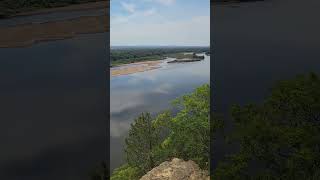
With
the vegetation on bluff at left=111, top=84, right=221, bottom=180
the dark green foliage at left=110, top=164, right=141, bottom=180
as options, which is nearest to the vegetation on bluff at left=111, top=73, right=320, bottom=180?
the vegetation on bluff at left=111, top=84, right=221, bottom=180

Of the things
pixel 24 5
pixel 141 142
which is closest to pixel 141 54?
pixel 141 142

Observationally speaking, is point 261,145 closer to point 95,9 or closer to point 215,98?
point 215,98

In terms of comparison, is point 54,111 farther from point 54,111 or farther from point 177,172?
point 177,172

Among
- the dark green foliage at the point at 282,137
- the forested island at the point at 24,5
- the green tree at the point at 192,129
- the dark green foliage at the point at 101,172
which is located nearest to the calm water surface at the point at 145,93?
the dark green foliage at the point at 101,172

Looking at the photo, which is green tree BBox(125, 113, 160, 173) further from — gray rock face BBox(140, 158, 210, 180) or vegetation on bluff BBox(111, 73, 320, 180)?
vegetation on bluff BBox(111, 73, 320, 180)

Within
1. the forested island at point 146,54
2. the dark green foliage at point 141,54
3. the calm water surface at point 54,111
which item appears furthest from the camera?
the dark green foliage at point 141,54

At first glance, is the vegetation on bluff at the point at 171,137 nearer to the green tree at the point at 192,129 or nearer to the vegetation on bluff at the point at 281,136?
the green tree at the point at 192,129
